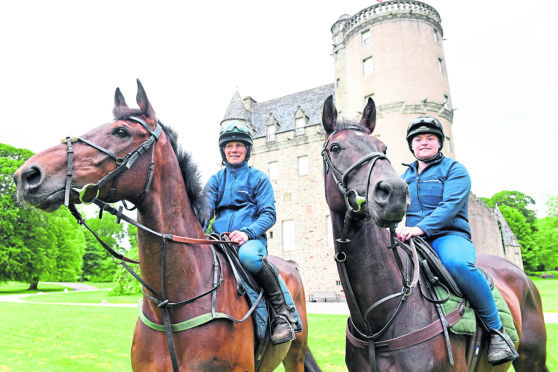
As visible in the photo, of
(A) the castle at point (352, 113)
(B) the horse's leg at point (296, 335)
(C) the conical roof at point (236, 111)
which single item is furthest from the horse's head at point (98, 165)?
(C) the conical roof at point (236, 111)

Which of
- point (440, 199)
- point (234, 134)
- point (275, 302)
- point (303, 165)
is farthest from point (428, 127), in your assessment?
point (303, 165)

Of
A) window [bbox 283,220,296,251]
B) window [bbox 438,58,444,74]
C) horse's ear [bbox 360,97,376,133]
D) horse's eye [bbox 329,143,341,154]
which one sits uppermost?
window [bbox 438,58,444,74]

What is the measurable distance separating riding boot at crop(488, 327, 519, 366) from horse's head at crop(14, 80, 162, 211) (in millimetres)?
3382

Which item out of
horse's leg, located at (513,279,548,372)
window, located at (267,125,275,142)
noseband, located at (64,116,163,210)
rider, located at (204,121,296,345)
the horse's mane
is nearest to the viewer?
noseband, located at (64,116,163,210)

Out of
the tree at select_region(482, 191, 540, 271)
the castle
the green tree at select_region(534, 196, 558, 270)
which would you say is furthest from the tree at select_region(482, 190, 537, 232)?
the castle

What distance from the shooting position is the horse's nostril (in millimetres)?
2494

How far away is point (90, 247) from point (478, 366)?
7327cm

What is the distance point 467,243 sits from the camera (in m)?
3.54

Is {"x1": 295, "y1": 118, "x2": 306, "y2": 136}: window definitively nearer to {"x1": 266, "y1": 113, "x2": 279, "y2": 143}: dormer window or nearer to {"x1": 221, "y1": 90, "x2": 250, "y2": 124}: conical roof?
{"x1": 266, "y1": 113, "x2": 279, "y2": 143}: dormer window

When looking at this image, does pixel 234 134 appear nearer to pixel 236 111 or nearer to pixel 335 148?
pixel 335 148

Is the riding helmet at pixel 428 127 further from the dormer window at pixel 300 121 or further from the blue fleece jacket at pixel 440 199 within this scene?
the dormer window at pixel 300 121

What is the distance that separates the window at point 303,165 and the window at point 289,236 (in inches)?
163

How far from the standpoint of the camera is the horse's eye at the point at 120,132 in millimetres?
2906

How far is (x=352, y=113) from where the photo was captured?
89.4 ft
